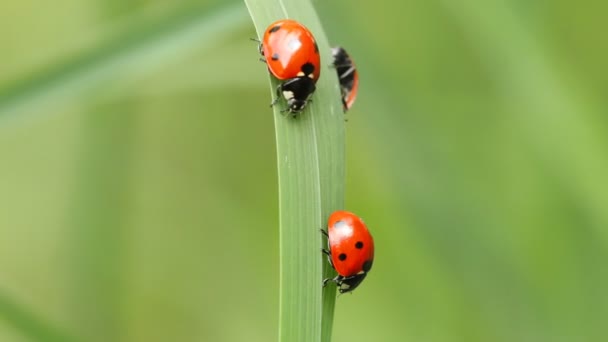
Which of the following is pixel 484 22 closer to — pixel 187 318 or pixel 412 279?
pixel 412 279

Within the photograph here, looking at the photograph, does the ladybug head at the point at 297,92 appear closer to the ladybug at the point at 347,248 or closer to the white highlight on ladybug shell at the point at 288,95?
the white highlight on ladybug shell at the point at 288,95

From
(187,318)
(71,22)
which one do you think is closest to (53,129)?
(71,22)

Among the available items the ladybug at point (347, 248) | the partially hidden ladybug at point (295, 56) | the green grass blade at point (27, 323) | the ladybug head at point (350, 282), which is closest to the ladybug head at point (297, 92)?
the partially hidden ladybug at point (295, 56)

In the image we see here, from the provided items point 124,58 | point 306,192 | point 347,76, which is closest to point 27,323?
point 124,58

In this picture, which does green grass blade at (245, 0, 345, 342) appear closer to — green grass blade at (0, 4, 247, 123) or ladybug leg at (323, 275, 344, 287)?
ladybug leg at (323, 275, 344, 287)

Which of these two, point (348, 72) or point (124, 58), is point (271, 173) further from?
point (124, 58)

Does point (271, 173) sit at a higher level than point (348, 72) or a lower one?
higher
